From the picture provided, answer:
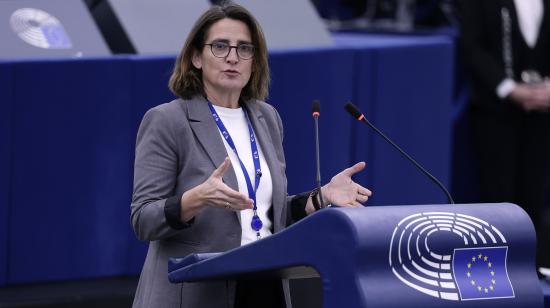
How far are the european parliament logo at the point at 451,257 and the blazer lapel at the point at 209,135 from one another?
0.73 m

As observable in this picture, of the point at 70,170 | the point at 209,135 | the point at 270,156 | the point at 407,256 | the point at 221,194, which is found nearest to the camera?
the point at 407,256

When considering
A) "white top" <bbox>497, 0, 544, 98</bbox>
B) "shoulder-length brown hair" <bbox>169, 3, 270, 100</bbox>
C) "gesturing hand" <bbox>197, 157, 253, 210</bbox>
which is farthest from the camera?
"white top" <bbox>497, 0, 544, 98</bbox>

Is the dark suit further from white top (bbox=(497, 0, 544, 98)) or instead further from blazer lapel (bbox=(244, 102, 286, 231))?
blazer lapel (bbox=(244, 102, 286, 231))

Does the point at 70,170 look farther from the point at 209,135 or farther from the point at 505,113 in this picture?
the point at 505,113

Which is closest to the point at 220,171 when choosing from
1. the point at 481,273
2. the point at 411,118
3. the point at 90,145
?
the point at 481,273

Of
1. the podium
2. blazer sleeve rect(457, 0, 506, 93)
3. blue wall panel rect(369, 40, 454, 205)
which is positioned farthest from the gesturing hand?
blazer sleeve rect(457, 0, 506, 93)

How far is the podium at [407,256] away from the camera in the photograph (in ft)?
9.89

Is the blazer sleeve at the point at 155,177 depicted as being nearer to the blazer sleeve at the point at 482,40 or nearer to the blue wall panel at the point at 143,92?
the blue wall panel at the point at 143,92

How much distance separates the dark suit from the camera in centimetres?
767

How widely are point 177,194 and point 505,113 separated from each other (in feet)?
14.5

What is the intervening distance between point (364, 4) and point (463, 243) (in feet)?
24.3

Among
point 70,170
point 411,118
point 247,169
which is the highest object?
point 247,169

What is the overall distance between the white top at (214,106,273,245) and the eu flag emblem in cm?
76

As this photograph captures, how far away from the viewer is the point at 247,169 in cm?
374
